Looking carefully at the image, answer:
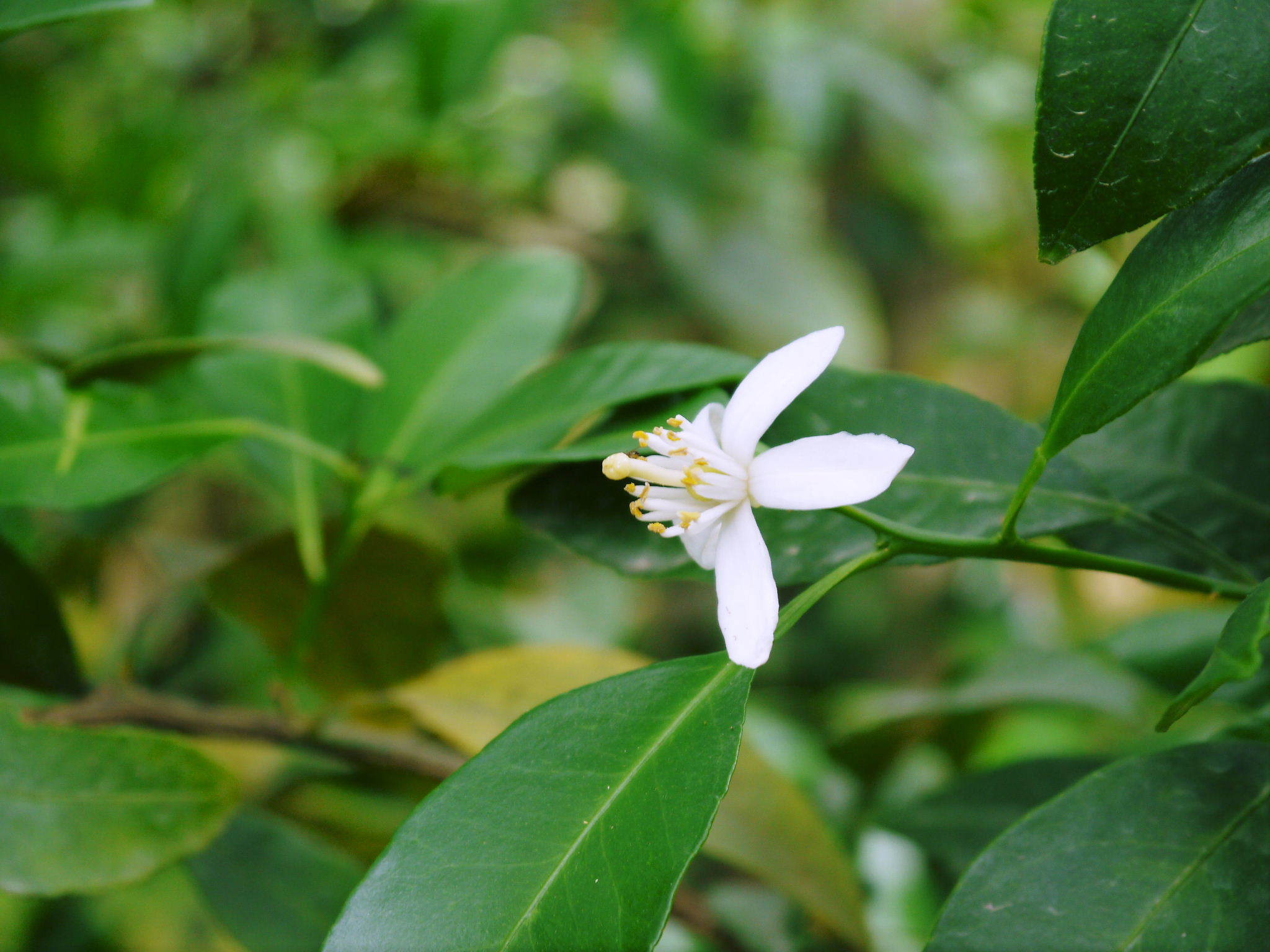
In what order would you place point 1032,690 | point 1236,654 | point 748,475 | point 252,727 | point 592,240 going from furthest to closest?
1. point 592,240
2. point 1032,690
3. point 252,727
4. point 748,475
5. point 1236,654

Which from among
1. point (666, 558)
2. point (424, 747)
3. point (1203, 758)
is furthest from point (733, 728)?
point (424, 747)

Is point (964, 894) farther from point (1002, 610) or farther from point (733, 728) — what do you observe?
point (1002, 610)

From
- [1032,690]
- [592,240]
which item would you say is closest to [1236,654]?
[1032,690]

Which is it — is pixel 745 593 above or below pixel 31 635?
above

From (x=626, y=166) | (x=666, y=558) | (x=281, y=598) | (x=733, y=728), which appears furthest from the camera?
(x=626, y=166)

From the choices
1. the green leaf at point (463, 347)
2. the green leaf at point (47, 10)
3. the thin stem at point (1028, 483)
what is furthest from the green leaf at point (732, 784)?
the green leaf at point (47, 10)

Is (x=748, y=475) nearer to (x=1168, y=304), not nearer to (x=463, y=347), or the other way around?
(x=1168, y=304)

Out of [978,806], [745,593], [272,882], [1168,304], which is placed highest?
[1168,304]
